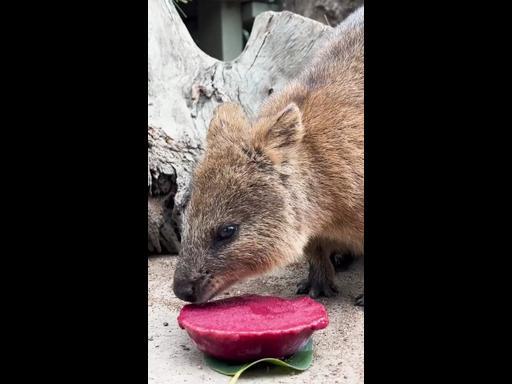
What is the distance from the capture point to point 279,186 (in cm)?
334

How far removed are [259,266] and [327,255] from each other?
995 mm

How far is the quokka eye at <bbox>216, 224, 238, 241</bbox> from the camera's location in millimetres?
3150

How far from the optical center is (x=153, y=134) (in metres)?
4.77

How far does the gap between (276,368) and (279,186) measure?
3.25 feet

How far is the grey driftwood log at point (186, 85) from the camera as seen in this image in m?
4.79

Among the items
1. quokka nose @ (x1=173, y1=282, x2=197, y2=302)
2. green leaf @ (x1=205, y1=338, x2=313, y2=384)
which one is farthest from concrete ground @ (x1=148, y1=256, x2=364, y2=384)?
quokka nose @ (x1=173, y1=282, x2=197, y2=302)

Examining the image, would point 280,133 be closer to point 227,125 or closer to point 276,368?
point 227,125

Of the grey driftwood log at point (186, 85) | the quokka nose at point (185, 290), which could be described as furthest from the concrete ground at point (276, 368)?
the grey driftwood log at point (186, 85)

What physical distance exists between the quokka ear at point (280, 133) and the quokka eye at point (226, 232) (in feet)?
1.54

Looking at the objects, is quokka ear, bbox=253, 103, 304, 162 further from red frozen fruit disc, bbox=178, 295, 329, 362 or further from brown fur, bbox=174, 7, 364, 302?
red frozen fruit disc, bbox=178, 295, 329, 362

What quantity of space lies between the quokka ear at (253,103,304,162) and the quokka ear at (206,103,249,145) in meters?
0.15

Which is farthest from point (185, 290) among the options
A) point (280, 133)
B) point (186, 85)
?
point (186, 85)

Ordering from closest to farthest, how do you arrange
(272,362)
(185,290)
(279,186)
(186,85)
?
(272,362), (185,290), (279,186), (186,85)
